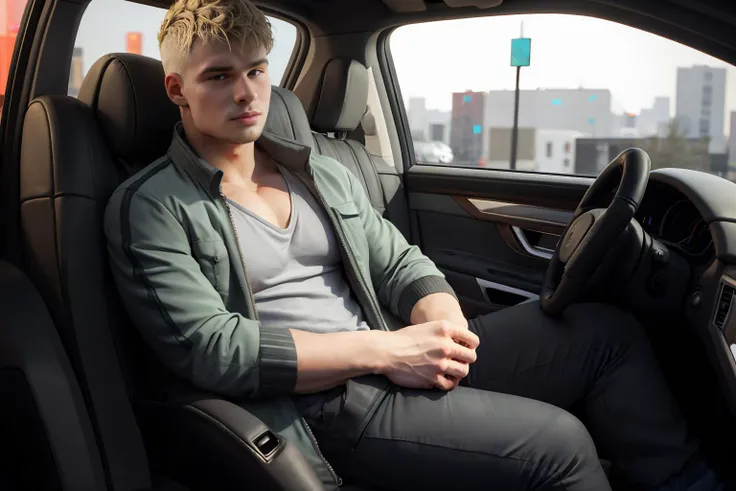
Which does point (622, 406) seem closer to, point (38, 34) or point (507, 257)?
point (507, 257)

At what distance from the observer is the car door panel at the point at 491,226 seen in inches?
100

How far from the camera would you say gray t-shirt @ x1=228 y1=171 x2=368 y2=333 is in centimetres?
154

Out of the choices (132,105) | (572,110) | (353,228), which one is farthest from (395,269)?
(572,110)

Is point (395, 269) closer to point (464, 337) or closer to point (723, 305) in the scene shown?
point (464, 337)

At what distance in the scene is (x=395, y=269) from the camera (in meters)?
1.79

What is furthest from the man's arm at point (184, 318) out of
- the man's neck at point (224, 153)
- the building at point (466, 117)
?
the building at point (466, 117)

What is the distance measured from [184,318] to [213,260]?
0.16m

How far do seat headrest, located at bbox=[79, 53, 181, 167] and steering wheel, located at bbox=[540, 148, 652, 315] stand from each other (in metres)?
0.96

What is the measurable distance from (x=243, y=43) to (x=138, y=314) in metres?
0.61

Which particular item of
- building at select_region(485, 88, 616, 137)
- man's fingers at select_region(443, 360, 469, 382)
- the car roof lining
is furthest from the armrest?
building at select_region(485, 88, 616, 137)

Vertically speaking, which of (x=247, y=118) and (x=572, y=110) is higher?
(x=572, y=110)

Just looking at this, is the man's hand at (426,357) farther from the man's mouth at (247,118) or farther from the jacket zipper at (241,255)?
the man's mouth at (247,118)

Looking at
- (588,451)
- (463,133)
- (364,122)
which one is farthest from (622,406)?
(463,133)

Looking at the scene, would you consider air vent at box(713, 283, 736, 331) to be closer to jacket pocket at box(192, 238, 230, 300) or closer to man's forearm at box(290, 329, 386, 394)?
man's forearm at box(290, 329, 386, 394)
